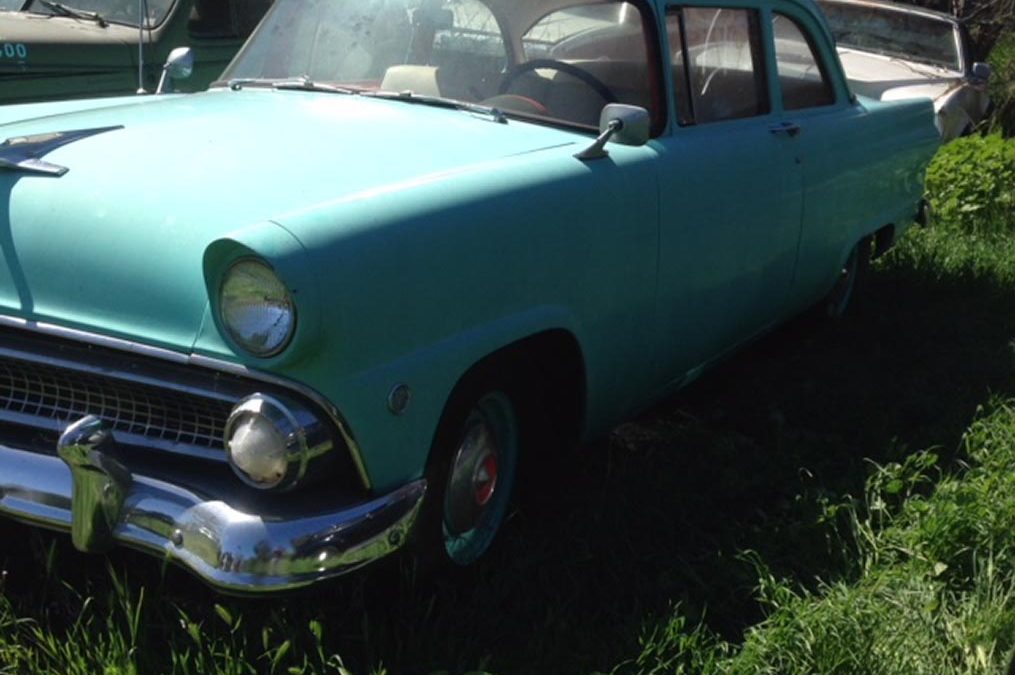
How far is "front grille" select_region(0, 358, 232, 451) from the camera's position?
2720 millimetres

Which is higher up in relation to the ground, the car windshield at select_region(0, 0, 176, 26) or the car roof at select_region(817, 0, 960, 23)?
the car windshield at select_region(0, 0, 176, 26)

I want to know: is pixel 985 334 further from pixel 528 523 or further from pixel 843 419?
pixel 528 523

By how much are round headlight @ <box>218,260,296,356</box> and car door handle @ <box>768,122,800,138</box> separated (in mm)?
2325

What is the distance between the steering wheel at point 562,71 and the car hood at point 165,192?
363mm

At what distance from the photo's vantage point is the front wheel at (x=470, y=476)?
291 cm

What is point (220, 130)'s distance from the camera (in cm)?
336

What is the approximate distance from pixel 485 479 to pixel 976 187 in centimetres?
→ 522

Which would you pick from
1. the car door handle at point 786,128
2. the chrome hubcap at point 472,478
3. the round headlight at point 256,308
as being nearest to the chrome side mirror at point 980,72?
the car door handle at point 786,128

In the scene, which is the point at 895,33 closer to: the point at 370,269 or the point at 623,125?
the point at 623,125

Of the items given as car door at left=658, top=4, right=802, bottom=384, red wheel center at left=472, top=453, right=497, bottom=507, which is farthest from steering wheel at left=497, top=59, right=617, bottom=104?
red wheel center at left=472, top=453, right=497, bottom=507

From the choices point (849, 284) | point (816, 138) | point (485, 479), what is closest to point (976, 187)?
point (849, 284)

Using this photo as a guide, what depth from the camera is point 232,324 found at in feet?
8.43

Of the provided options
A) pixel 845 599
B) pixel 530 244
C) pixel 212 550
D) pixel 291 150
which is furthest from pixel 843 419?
pixel 212 550

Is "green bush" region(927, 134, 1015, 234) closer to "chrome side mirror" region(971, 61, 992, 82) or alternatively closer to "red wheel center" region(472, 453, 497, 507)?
"chrome side mirror" region(971, 61, 992, 82)
